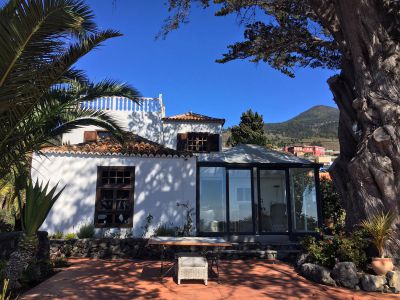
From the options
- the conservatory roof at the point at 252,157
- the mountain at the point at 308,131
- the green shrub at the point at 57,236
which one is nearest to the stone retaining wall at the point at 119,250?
the green shrub at the point at 57,236

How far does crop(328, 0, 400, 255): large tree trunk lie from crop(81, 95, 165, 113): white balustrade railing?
10.9 meters

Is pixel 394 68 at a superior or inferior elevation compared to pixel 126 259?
superior

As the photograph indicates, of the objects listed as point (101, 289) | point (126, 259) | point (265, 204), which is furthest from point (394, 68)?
point (126, 259)

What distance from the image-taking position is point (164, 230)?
503 inches

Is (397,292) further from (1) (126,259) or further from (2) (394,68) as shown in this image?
(1) (126,259)

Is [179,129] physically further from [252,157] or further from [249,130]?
[249,130]

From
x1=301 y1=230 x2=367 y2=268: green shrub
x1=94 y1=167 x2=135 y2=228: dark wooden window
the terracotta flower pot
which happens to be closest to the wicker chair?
x1=301 y1=230 x2=367 y2=268: green shrub

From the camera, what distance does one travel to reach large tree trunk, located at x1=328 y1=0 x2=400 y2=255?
8516 mm

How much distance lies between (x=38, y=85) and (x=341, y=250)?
23.6 ft

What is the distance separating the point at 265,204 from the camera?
14.5 m

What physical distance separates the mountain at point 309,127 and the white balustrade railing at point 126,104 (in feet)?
203

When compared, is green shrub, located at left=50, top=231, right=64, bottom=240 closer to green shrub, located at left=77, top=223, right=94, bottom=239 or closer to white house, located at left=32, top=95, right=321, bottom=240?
white house, located at left=32, top=95, right=321, bottom=240

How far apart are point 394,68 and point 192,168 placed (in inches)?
297

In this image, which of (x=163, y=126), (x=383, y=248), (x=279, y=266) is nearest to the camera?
(x=383, y=248)
